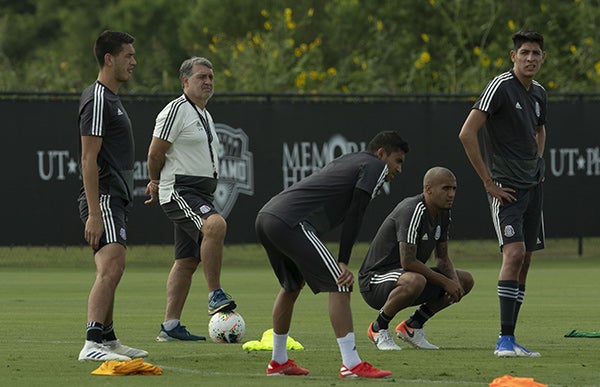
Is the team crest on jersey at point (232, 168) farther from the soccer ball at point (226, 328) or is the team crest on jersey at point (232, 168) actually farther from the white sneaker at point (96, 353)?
the white sneaker at point (96, 353)

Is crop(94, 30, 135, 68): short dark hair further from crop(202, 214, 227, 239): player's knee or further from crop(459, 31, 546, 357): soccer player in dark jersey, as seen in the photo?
crop(459, 31, 546, 357): soccer player in dark jersey

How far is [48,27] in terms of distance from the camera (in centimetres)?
5456

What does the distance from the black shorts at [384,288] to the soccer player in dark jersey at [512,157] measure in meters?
0.73

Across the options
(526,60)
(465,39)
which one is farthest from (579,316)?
(465,39)

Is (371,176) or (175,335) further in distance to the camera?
(175,335)

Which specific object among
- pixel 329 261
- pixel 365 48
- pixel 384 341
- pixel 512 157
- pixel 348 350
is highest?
pixel 365 48

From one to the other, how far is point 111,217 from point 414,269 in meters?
2.55

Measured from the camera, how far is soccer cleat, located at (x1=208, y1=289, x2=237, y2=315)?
11.1 meters

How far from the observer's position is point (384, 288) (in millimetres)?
10977

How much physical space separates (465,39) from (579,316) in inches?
728

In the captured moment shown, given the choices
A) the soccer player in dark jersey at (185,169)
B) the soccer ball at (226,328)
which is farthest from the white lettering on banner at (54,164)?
the soccer ball at (226,328)

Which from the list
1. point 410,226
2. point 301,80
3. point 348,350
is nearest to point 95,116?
point 348,350

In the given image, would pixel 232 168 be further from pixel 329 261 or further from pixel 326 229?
pixel 329 261

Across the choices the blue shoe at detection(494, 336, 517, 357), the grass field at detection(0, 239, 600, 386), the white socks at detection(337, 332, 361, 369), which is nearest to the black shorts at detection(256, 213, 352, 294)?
the white socks at detection(337, 332, 361, 369)
